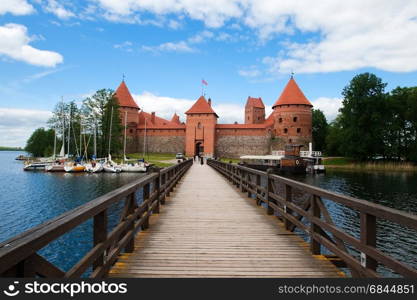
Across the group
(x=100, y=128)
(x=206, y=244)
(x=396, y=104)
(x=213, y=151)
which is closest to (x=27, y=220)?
(x=206, y=244)

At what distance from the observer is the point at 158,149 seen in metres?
56.6

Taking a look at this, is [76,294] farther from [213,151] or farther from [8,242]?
[213,151]

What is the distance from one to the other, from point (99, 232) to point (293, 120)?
5111cm

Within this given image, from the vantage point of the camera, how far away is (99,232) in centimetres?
279

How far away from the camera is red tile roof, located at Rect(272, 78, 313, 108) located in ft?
169

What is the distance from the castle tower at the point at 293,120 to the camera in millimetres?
51125

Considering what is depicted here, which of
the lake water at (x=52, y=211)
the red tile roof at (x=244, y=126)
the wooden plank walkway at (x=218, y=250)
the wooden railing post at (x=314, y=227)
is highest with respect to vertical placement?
the red tile roof at (x=244, y=126)

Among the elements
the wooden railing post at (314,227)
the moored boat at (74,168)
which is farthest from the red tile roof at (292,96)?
the wooden railing post at (314,227)

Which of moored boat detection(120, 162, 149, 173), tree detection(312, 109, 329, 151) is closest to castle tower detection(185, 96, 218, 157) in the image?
moored boat detection(120, 162, 149, 173)

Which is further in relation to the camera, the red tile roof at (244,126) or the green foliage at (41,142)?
the green foliage at (41,142)

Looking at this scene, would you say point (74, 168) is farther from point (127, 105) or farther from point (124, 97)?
point (124, 97)

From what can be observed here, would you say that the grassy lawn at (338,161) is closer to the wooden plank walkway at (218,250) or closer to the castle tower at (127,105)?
the castle tower at (127,105)

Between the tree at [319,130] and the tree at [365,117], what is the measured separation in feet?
62.9

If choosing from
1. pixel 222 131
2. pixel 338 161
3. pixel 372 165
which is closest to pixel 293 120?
pixel 338 161
